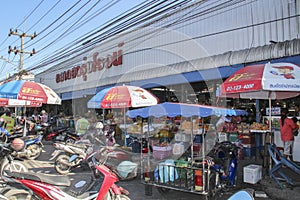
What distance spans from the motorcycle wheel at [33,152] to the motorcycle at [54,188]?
5447mm

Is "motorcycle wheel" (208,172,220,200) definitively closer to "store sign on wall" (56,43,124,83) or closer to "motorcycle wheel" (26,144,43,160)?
"motorcycle wheel" (26,144,43,160)

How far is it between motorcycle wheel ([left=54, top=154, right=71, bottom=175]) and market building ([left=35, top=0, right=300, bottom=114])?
4289 millimetres

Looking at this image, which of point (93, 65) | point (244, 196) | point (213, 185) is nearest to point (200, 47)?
point (213, 185)

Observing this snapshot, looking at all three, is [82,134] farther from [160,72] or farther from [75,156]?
[160,72]

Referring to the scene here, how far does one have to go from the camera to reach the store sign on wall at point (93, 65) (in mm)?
15977

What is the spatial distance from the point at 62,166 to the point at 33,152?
2656 mm

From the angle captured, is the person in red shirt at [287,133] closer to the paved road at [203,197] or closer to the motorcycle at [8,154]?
the paved road at [203,197]

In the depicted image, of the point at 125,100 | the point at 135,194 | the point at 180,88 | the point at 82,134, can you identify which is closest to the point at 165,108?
the point at 135,194

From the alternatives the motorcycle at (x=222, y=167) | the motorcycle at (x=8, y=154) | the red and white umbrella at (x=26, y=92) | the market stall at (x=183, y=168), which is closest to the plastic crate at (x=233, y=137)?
the motorcycle at (x=222, y=167)

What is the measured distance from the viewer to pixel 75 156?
7.09 m

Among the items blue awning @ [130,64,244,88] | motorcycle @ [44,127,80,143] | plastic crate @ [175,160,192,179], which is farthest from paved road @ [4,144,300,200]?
blue awning @ [130,64,244,88]

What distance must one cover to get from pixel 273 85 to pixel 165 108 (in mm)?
2054

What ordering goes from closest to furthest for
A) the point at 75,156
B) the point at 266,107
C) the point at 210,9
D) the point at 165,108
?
the point at 165,108 → the point at 75,156 → the point at 266,107 → the point at 210,9

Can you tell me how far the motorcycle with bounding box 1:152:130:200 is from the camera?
11.7ft
